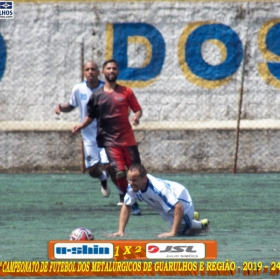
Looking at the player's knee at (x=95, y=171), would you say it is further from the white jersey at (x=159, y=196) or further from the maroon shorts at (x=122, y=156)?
the white jersey at (x=159, y=196)

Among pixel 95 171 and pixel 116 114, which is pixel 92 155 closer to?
pixel 95 171

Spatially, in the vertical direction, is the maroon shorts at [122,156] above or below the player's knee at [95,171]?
above

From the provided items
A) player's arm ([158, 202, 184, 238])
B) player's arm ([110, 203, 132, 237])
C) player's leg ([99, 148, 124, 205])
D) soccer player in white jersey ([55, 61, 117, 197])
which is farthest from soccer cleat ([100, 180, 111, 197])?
player's arm ([158, 202, 184, 238])

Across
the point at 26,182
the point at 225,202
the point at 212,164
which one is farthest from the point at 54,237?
the point at 212,164

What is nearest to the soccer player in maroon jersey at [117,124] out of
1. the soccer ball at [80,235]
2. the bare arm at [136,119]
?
the bare arm at [136,119]

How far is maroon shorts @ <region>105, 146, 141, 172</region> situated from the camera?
1310 cm

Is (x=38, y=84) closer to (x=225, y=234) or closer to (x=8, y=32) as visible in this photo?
(x=8, y=32)

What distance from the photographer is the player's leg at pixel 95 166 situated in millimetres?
14469

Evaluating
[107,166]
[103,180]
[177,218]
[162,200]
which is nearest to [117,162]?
[107,166]

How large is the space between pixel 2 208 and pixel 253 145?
5.54 m

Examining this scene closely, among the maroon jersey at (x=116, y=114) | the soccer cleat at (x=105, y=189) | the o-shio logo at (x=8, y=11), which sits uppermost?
the o-shio logo at (x=8, y=11)

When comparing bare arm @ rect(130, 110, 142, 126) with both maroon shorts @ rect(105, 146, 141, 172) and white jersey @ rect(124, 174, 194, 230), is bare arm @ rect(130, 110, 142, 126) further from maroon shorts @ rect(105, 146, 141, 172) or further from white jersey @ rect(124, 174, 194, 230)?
white jersey @ rect(124, 174, 194, 230)

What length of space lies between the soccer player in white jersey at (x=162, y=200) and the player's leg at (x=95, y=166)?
3556mm

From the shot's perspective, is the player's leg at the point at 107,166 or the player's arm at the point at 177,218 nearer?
the player's arm at the point at 177,218
